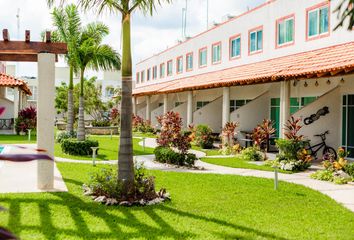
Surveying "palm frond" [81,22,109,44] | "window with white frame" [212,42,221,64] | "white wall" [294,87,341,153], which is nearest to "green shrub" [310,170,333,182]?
"white wall" [294,87,341,153]

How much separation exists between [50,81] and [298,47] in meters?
13.7

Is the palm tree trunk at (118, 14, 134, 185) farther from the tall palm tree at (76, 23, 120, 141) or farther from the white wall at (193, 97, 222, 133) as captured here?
the white wall at (193, 97, 222, 133)

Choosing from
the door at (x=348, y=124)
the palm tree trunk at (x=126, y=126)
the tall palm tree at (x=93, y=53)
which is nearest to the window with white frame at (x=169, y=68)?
the tall palm tree at (x=93, y=53)

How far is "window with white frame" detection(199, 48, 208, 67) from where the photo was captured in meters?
31.8

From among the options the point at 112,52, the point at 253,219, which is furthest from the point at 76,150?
the point at 253,219

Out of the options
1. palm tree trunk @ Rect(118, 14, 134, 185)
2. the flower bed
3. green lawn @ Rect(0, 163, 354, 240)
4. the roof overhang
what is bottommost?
green lawn @ Rect(0, 163, 354, 240)

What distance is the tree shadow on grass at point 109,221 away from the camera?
23.4 feet

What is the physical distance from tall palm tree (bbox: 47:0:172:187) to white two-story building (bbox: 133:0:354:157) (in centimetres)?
616

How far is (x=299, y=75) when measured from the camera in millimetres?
16266

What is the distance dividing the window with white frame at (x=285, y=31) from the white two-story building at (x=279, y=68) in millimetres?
47

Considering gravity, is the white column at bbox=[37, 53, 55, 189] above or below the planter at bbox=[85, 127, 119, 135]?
above

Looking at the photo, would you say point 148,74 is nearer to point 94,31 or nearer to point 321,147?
point 94,31

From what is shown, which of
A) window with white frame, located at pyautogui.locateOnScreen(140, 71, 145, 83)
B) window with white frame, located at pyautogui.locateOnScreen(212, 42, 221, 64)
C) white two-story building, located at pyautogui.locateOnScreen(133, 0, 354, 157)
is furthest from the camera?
window with white frame, located at pyautogui.locateOnScreen(140, 71, 145, 83)

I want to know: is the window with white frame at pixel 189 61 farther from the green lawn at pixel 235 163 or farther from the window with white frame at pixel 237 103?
the green lawn at pixel 235 163
